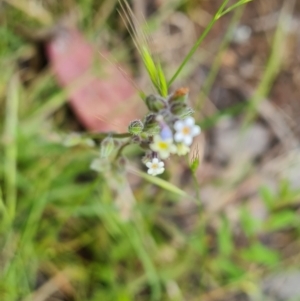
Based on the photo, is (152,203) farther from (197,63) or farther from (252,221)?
(197,63)

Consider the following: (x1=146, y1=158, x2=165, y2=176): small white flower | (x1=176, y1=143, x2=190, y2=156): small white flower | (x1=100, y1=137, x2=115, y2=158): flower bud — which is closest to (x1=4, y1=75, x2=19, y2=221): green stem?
(x1=100, y1=137, x2=115, y2=158): flower bud

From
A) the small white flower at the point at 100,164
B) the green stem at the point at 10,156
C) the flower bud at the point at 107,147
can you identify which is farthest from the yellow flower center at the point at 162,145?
the green stem at the point at 10,156

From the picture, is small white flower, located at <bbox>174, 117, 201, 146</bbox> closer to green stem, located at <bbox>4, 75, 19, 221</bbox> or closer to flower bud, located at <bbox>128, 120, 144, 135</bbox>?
flower bud, located at <bbox>128, 120, 144, 135</bbox>

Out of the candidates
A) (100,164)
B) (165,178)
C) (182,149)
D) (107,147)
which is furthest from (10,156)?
(182,149)

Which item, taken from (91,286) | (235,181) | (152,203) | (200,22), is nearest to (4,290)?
(91,286)

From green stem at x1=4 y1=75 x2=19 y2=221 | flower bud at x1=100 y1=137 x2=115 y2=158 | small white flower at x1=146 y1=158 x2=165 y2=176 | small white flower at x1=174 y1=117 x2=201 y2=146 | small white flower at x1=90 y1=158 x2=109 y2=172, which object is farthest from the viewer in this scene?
green stem at x1=4 y1=75 x2=19 y2=221

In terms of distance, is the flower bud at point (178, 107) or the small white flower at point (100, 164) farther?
the small white flower at point (100, 164)

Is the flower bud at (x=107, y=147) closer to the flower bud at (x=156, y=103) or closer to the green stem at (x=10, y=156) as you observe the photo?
the flower bud at (x=156, y=103)

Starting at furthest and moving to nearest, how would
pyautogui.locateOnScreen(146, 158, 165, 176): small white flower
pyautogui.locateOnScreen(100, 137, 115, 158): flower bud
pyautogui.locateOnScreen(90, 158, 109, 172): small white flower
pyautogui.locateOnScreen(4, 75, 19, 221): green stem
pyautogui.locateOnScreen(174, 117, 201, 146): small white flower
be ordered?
pyautogui.locateOnScreen(4, 75, 19, 221): green stem < pyautogui.locateOnScreen(90, 158, 109, 172): small white flower < pyautogui.locateOnScreen(100, 137, 115, 158): flower bud < pyautogui.locateOnScreen(146, 158, 165, 176): small white flower < pyautogui.locateOnScreen(174, 117, 201, 146): small white flower

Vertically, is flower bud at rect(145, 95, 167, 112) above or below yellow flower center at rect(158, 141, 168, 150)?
above
